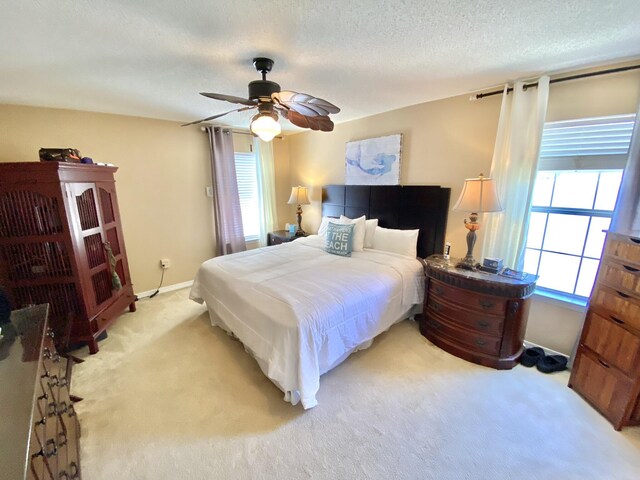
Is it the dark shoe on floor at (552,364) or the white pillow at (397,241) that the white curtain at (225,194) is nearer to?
the white pillow at (397,241)

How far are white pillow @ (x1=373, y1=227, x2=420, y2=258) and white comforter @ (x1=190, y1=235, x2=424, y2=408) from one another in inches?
4.5

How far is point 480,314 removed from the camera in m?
2.10

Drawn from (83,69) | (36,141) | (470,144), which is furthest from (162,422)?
(470,144)

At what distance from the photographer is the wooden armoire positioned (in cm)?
202

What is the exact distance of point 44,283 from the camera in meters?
2.18

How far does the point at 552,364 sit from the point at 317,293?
1.98 metres

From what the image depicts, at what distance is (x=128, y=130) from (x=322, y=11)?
2974 millimetres

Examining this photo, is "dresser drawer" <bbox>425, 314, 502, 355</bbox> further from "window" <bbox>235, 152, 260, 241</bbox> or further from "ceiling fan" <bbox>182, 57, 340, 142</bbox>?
"window" <bbox>235, 152, 260, 241</bbox>

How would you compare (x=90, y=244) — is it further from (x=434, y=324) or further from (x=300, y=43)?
(x=434, y=324)

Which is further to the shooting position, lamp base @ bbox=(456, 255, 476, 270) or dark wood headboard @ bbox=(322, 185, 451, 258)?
dark wood headboard @ bbox=(322, 185, 451, 258)

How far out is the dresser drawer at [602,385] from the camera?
1568 mm

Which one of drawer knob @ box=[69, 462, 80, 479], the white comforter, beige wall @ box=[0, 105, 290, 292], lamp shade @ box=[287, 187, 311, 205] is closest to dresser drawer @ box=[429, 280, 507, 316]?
the white comforter

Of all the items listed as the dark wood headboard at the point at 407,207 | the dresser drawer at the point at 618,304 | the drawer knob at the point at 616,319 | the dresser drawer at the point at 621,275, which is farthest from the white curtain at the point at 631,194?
the dark wood headboard at the point at 407,207

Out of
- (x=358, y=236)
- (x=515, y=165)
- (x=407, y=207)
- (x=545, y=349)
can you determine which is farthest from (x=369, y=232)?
(x=545, y=349)
